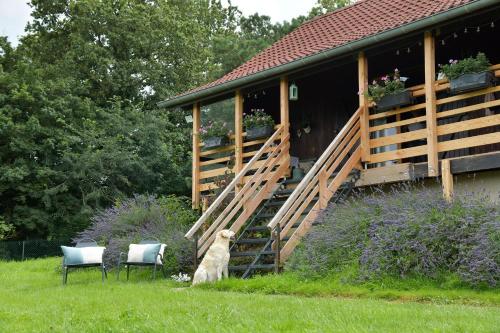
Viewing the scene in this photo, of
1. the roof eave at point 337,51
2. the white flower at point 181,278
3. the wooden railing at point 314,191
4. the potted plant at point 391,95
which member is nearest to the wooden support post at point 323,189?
the wooden railing at point 314,191

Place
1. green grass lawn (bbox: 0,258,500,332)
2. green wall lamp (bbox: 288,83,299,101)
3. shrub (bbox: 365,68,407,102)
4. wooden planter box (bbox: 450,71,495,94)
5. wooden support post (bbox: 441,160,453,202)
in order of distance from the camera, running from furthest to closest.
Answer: green wall lamp (bbox: 288,83,299,101) → shrub (bbox: 365,68,407,102) → wooden support post (bbox: 441,160,453,202) → wooden planter box (bbox: 450,71,495,94) → green grass lawn (bbox: 0,258,500,332)

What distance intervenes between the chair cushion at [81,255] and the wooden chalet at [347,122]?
1.65m

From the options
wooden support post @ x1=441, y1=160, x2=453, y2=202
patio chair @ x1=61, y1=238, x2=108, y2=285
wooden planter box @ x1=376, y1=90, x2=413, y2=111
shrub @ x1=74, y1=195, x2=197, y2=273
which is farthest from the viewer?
shrub @ x1=74, y1=195, x2=197, y2=273

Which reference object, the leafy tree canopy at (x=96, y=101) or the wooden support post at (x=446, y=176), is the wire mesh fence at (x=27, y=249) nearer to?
the leafy tree canopy at (x=96, y=101)

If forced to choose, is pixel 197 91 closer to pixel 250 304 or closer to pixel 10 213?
pixel 250 304

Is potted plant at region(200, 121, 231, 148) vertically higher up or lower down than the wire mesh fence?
higher up

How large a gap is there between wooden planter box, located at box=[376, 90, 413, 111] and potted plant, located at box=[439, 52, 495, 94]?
2.74ft

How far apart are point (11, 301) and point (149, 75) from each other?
20278mm

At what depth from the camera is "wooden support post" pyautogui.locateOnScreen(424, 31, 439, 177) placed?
9906 mm

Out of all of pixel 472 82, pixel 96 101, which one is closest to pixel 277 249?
pixel 472 82

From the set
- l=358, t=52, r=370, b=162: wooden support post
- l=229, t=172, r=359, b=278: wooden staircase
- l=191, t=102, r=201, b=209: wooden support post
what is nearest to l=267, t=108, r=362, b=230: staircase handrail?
l=358, t=52, r=370, b=162: wooden support post

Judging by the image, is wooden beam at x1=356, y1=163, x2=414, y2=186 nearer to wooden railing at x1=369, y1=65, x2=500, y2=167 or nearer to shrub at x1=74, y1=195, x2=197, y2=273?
wooden railing at x1=369, y1=65, x2=500, y2=167

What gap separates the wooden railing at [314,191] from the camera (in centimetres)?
957

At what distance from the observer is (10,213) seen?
888 inches
